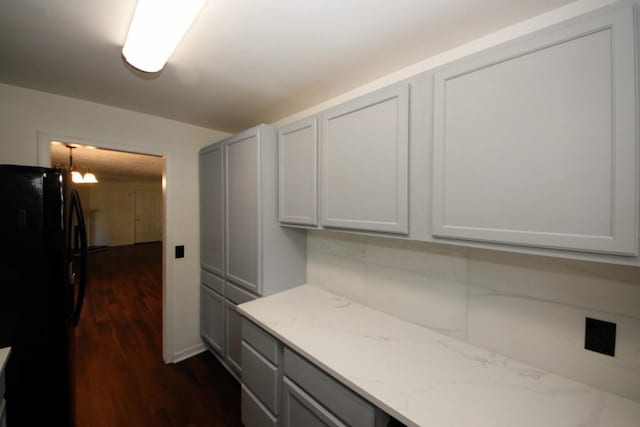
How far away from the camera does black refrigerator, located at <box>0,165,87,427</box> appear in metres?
1.09

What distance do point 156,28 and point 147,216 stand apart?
9.08m

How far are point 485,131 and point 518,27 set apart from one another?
61cm

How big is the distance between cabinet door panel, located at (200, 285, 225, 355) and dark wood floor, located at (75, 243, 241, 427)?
234 mm

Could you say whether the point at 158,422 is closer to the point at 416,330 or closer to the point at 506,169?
the point at 416,330

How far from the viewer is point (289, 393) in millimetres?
1218

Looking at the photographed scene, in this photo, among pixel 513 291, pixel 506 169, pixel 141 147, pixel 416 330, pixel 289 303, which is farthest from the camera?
pixel 141 147

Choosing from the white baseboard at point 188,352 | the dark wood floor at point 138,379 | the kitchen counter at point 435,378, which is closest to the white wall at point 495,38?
the kitchen counter at point 435,378

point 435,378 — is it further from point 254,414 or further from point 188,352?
point 188,352

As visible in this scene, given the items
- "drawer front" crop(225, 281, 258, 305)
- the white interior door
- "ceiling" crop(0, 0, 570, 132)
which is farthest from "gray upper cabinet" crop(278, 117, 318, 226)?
the white interior door

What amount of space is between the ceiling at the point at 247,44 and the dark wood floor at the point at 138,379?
89.6 inches

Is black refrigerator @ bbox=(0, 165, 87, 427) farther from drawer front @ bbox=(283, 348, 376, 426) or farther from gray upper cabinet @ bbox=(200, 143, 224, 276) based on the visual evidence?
drawer front @ bbox=(283, 348, 376, 426)

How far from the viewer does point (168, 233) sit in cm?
223

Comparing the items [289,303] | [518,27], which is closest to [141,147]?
[289,303]

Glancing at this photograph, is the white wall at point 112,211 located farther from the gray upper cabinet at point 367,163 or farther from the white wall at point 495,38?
the white wall at point 495,38
